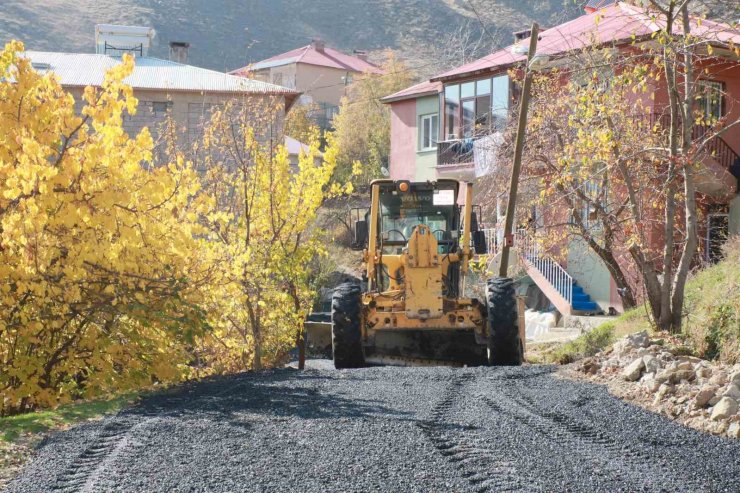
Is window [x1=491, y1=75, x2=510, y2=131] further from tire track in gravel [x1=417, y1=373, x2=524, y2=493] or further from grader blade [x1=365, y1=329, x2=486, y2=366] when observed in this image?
tire track in gravel [x1=417, y1=373, x2=524, y2=493]

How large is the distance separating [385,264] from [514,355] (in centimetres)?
234

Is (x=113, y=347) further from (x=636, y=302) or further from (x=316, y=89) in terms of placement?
(x=316, y=89)

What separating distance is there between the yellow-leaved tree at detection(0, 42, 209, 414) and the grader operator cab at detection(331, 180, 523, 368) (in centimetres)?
335

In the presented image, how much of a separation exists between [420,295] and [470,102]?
19.0 metres

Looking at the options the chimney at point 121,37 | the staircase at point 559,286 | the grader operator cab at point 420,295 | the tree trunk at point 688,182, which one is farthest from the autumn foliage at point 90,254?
the chimney at point 121,37

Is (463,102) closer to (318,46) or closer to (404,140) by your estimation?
(404,140)

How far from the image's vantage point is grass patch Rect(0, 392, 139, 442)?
29.1ft

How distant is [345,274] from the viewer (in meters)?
35.8

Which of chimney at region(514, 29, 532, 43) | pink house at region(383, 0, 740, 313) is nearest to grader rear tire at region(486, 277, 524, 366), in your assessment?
pink house at region(383, 0, 740, 313)

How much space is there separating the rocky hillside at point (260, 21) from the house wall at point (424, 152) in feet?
185

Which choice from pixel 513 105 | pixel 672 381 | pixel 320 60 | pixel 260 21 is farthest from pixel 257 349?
pixel 260 21

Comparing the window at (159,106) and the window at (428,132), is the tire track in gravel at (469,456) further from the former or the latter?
the window at (159,106)

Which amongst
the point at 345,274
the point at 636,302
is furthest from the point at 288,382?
the point at 345,274

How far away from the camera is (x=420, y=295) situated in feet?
48.3
